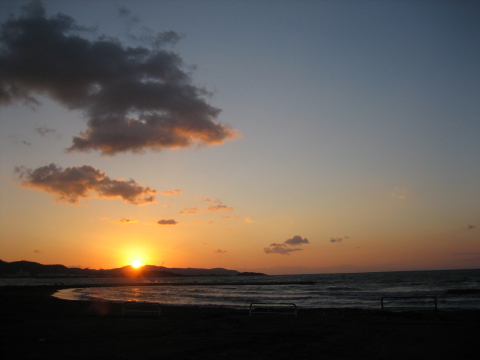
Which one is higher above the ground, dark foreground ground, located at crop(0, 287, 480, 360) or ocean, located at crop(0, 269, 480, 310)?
dark foreground ground, located at crop(0, 287, 480, 360)

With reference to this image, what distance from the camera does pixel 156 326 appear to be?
1731 cm

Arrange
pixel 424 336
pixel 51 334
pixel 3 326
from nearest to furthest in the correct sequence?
1. pixel 424 336
2. pixel 51 334
3. pixel 3 326

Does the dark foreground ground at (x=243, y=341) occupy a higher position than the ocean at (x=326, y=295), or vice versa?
the dark foreground ground at (x=243, y=341)

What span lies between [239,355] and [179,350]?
7.06 feet

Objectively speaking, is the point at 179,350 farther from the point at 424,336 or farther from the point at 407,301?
the point at 407,301

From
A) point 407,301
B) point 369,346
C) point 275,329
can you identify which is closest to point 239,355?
point 369,346

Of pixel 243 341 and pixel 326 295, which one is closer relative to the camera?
pixel 243 341

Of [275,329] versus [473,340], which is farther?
[275,329]

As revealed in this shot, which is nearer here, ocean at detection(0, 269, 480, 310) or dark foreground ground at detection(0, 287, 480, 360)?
dark foreground ground at detection(0, 287, 480, 360)

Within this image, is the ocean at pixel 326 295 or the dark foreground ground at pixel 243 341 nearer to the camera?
the dark foreground ground at pixel 243 341

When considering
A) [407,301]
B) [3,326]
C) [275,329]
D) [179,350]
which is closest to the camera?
[179,350]

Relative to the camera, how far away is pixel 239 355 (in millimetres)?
10891

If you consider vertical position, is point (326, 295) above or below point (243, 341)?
below

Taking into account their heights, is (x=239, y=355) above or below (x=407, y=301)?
above
